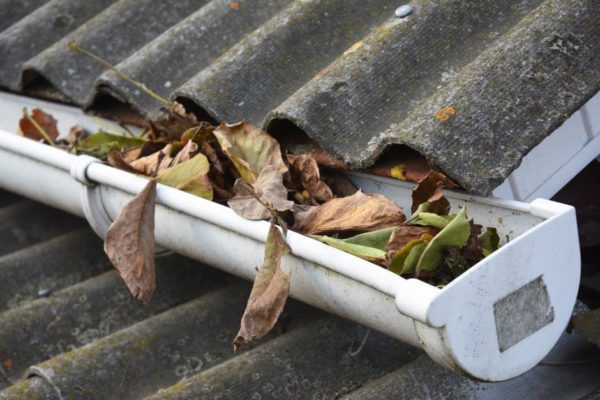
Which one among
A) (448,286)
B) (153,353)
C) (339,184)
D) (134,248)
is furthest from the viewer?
(153,353)

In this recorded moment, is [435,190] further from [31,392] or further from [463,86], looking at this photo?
[31,392]

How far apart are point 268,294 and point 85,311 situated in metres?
0.89

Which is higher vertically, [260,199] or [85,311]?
[260,199]

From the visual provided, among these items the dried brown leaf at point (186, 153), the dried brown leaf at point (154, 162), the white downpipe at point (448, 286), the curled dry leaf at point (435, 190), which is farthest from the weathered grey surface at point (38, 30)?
the curled dry leaf at point (435, 190)

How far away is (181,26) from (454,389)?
1349 millimetres

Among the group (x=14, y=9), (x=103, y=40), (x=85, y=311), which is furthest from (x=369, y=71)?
(x=14, y=9)

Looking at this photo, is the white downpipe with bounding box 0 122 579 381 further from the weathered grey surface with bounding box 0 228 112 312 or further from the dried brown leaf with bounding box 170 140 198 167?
the weathered grey surface with bounding box 0 228 112 312

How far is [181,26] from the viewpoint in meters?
3.12

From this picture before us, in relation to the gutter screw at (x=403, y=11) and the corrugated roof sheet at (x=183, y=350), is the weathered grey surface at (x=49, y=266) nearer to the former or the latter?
the corrugated roof sheet at (x=183, y=350)

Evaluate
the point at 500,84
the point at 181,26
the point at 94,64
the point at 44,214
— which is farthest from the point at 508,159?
the point at 44,214

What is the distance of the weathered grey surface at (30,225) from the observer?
3.34 m

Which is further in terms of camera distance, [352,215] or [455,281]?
[352,215]

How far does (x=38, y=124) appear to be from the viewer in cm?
309

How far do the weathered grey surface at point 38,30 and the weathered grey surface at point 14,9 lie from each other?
0.13 meters
